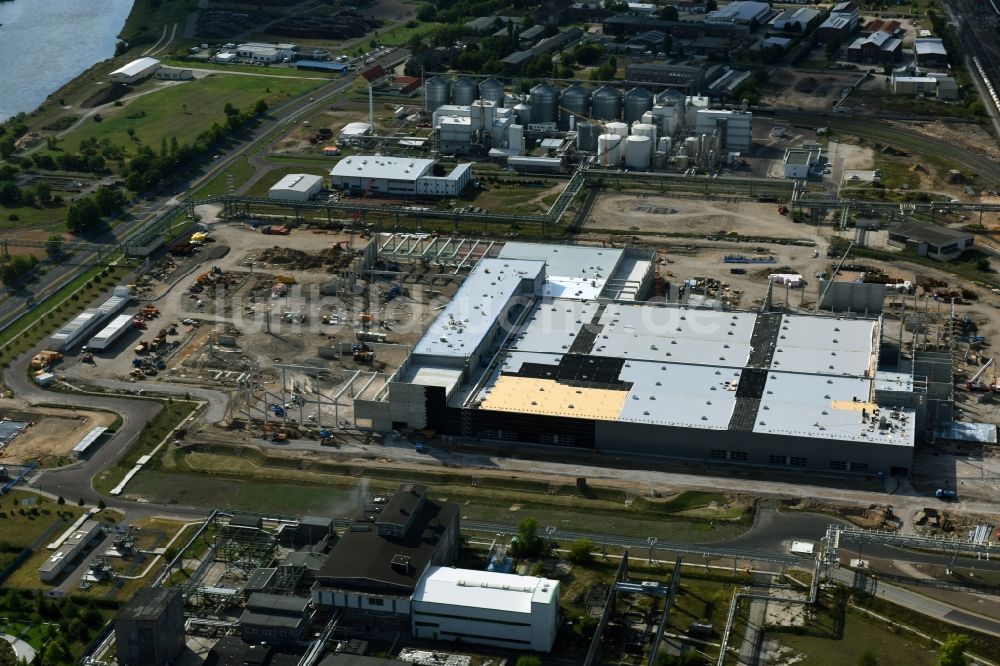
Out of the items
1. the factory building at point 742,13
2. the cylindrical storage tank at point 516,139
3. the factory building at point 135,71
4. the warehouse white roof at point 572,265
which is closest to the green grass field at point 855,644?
the warehouse white roof at point 572,265

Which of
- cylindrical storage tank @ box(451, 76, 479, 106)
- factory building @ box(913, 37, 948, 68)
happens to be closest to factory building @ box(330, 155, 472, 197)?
cylindrical storage tank @ box(451, 76, 479, 106)

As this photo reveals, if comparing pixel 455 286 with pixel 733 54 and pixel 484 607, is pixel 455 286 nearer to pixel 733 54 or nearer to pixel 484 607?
pixel 484 607

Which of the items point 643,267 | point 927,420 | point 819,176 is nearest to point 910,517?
point 927,420

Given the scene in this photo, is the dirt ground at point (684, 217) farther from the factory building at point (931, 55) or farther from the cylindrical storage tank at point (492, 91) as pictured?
the factory building at point (931, 55)

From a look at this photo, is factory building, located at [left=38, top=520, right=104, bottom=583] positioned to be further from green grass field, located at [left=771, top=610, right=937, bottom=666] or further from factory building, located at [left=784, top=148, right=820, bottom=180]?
factory building, located at [left=784, top=148, right=820, bottom=180]

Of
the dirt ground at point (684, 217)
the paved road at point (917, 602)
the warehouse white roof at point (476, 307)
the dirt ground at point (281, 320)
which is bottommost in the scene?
the dirt ground at point (281, 320)

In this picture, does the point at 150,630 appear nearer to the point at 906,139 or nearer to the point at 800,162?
the point at 800,162
